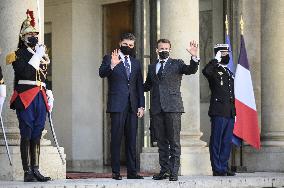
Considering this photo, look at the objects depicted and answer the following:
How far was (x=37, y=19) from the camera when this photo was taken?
12.8 meters

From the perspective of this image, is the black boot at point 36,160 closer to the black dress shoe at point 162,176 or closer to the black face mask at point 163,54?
Answer: the black dress shoe at point 162,176

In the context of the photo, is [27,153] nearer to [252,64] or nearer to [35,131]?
[35,131]

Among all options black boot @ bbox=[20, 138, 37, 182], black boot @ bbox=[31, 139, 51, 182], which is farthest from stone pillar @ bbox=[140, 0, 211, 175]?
black boot @ bbox=[20, 138, 37, 182]

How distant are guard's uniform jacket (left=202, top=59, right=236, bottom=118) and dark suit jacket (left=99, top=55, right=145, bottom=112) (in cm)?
165

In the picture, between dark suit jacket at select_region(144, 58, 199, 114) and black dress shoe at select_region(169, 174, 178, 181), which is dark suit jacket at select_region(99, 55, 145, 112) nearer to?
dark suit jacket at select_region(144, 58, 199, 114)

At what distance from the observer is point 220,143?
46.0 ft

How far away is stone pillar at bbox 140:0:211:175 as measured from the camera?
1456 centimetres

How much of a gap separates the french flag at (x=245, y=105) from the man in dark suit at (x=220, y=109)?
1582 mm

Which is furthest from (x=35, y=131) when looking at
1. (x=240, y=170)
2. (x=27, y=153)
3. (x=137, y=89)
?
(x=240, y=170)

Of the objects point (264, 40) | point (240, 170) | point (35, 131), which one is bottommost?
point (240, 170)

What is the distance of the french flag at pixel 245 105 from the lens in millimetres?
15703

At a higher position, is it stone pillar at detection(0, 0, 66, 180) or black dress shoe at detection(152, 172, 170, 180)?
stone pillar at detection(0, 0, 66, 180)

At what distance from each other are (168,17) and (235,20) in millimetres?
3391

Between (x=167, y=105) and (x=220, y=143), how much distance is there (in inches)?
67.8
